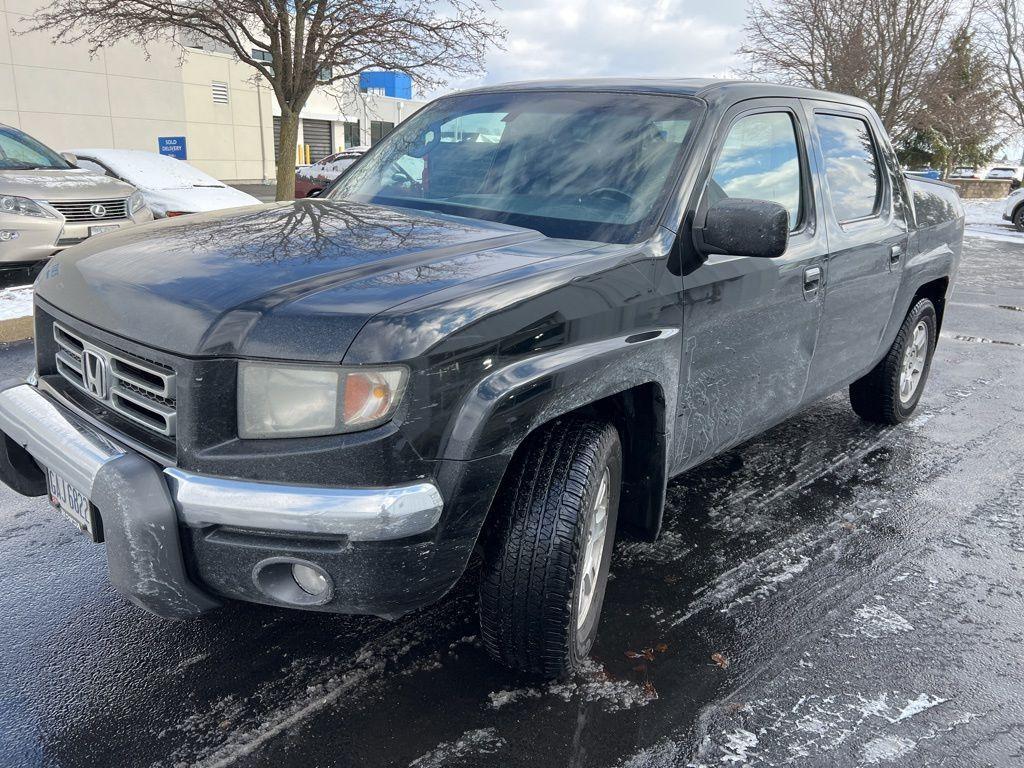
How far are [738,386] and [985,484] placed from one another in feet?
6.63

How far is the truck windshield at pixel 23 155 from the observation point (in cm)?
933

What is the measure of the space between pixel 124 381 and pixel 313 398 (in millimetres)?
631

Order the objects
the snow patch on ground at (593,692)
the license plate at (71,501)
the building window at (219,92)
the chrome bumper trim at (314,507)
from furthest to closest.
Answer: the building window at (219,92), the snow patch on ground at (593,692), the license plate at (71,501), the chrome bumper trim at (314,507)

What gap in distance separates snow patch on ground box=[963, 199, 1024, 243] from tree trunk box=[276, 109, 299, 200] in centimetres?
1255

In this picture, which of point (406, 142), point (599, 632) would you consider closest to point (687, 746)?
point (599, 632)

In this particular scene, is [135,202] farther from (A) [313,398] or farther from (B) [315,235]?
(A) [313,398]

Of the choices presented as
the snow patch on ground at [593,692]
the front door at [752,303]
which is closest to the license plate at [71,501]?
the snow patch on ground at [593,692]

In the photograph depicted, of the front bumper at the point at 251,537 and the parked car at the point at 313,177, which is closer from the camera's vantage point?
the front bumper at the point at 251,537

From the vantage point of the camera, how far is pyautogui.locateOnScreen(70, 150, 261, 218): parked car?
10.2 metres

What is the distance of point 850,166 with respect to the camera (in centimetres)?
412

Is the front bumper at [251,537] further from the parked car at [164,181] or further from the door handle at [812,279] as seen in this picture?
the parked car at [164,181]

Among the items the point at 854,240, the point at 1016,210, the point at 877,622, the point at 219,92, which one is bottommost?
the point at 877,622

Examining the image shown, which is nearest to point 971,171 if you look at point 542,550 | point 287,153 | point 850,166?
point 287,153

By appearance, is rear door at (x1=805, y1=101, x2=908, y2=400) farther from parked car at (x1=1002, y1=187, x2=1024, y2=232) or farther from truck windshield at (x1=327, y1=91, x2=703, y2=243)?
parked car at (x1=1002, y1=187, x2=1024, y2=232)
